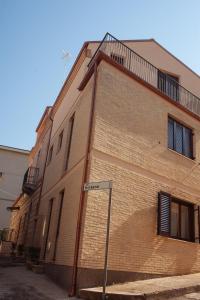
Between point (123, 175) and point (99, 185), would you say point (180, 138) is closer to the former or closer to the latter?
point (123, 175)

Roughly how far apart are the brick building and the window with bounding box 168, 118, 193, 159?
46 millimetres

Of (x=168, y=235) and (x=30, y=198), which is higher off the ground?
(x=30, y=198)

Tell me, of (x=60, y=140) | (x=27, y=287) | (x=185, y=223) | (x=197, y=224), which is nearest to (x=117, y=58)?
(x=60, y=140)

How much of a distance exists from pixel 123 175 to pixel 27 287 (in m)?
4.24

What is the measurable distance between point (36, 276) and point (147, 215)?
4.45 metres

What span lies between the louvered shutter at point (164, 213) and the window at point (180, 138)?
2294 mm

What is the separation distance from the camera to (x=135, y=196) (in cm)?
990

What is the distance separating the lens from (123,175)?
32.3 ft

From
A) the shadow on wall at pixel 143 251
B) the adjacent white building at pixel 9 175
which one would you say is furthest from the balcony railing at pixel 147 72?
the adjacent white building at pixel 9 175

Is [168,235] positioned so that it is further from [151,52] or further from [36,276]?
[151,52]

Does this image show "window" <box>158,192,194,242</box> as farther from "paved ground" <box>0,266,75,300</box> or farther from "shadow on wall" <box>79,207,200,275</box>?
"paved ground" <box>0,266,75,300</box>

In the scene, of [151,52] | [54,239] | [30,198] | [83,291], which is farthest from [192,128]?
[30,198]

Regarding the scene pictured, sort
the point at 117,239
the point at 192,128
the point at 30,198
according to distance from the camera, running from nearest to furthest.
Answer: the point at 117,239, the point at 192,128, the point at 30,198

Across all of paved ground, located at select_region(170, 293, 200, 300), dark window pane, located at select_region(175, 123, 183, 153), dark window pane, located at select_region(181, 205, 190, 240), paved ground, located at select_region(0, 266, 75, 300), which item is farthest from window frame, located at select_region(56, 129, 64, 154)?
paved ground, located at select_region(170, 293, 200, 300)
